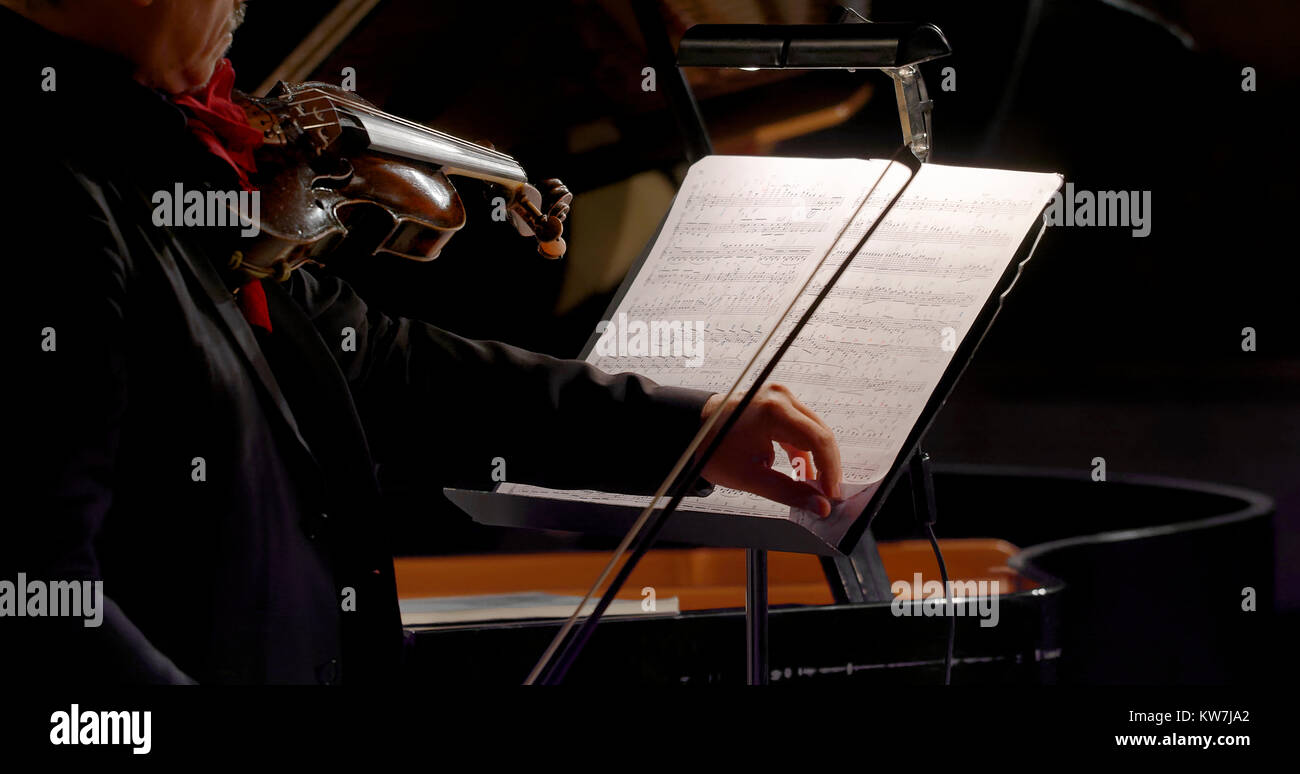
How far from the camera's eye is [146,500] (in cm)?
88

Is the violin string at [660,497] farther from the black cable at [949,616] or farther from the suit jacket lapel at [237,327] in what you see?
the black cable at [949,616]

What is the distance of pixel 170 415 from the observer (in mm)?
884

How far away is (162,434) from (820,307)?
0.66 metres

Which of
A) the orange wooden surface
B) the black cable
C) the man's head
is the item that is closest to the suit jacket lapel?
the man's head

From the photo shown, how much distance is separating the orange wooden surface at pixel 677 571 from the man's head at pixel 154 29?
156 cm

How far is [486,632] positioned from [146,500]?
661 mm

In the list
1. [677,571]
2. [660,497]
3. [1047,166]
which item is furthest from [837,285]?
[1047,166]

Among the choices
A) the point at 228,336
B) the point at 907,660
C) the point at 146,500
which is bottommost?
the point at 907,660

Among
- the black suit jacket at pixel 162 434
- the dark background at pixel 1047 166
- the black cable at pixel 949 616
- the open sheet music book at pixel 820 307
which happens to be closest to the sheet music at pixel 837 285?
the open sheet music book at pixel 820 307

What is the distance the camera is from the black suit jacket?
74cm

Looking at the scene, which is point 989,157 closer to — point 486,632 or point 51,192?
point 486,632

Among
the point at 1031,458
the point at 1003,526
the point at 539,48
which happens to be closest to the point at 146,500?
the point at 539,48

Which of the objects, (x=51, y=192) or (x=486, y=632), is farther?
(x=486, y=632)

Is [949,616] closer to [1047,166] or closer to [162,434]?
[162,434]
